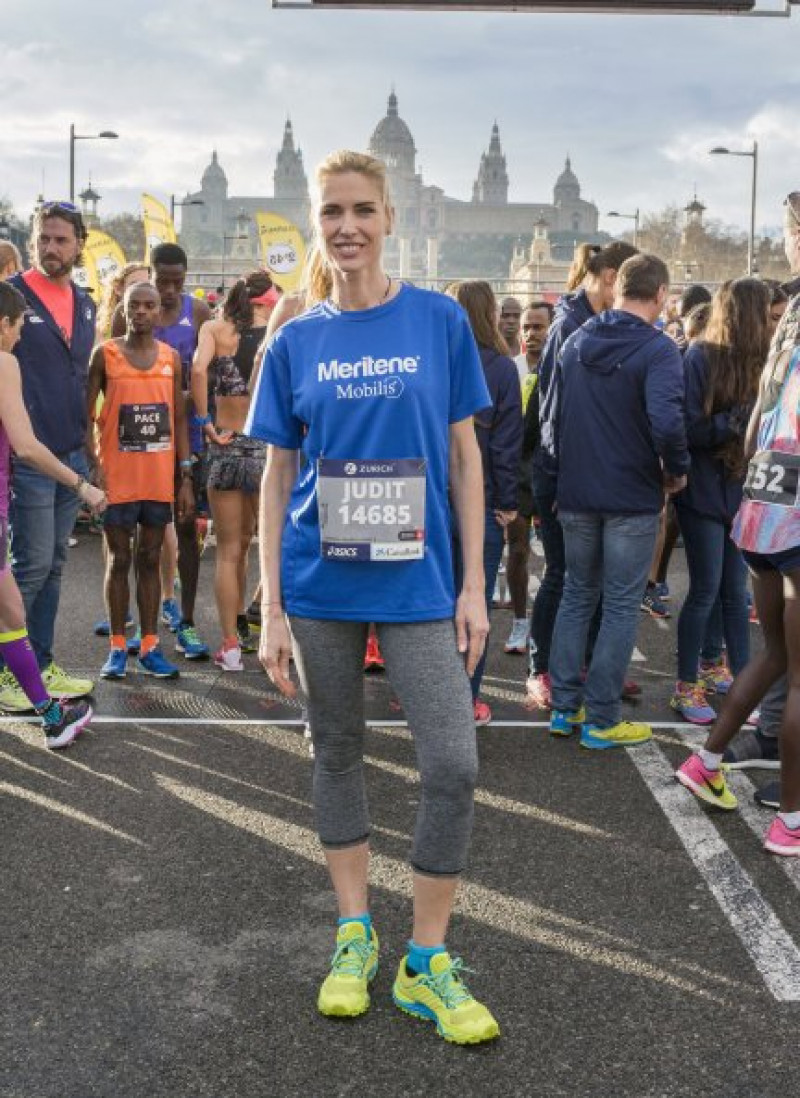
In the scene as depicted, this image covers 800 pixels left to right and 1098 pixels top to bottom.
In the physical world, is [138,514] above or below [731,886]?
above

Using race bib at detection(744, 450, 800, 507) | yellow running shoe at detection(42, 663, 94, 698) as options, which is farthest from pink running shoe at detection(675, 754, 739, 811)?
yellow running shoe at detection(42, 663, 94, 698)

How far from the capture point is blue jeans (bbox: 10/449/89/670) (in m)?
5.07

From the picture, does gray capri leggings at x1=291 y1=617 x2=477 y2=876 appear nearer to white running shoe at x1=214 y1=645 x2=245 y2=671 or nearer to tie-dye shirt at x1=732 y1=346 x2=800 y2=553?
tie-dye shirt at x1=732 y1=346 x2=800 y2=553

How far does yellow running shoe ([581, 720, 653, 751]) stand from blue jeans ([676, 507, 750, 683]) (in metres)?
0.56

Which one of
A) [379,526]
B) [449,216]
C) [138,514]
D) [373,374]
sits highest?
[449,216]

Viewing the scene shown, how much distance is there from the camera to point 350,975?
9.20 feet

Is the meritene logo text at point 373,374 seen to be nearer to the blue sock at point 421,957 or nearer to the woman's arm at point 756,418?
the blue sock at point 421,957

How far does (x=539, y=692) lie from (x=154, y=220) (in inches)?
587

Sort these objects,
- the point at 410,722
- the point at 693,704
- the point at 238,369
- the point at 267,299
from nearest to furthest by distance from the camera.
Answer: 1. the point at 410,722
2. the point at 693,704
3. the point at 238,369
4. the point at 267,299

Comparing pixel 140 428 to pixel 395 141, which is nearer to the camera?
pixel 140 428

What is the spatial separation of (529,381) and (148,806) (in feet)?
11.4

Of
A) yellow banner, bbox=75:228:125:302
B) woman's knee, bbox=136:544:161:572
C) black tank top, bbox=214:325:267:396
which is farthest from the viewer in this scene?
yellow banner, bbox=75:228:125:302

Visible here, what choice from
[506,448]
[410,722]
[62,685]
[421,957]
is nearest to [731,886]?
[421,957]

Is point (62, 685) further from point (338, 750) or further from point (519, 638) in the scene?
point (338, 750)
